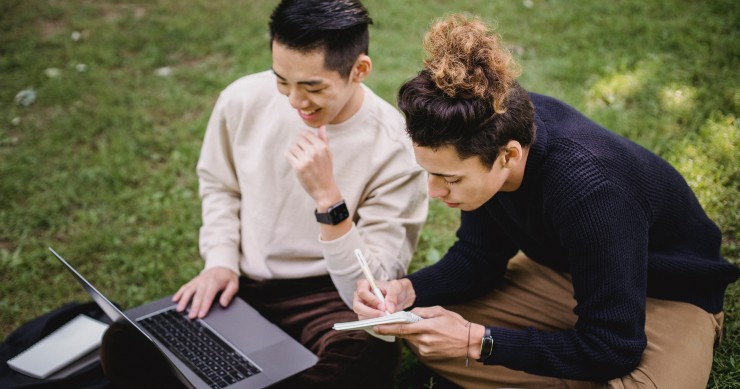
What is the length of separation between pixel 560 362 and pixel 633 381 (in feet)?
0.89

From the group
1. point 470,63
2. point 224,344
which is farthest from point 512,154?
point 224,344

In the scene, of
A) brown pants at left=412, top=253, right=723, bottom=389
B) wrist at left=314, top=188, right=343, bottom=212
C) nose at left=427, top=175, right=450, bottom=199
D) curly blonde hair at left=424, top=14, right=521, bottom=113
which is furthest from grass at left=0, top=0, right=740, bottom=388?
curly blonde hair at left=424, top=14, right=521, bottom=113

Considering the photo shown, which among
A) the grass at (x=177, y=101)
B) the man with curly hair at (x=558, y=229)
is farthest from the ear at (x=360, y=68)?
the grass at (x=177, y=101)

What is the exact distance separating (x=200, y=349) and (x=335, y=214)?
32.3 inches

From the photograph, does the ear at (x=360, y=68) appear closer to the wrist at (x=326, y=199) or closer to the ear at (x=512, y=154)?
the wrist at (x=326, y=199)

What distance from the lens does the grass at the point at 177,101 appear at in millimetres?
3861

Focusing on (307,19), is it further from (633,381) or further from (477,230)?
(633,381)

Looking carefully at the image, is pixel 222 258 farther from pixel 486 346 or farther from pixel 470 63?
pixel 470 63

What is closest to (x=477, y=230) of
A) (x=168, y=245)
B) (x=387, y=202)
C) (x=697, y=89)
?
(x=387, y=202)

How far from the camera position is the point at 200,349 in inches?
104

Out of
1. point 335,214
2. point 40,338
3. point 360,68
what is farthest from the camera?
point 40,338

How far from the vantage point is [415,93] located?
2.05 meters

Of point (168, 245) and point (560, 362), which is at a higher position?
point (560, 362)

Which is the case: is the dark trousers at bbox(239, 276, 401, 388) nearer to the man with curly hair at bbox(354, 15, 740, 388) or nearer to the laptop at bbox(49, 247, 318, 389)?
the laptop at bbox(49, 247, 318, 389)
